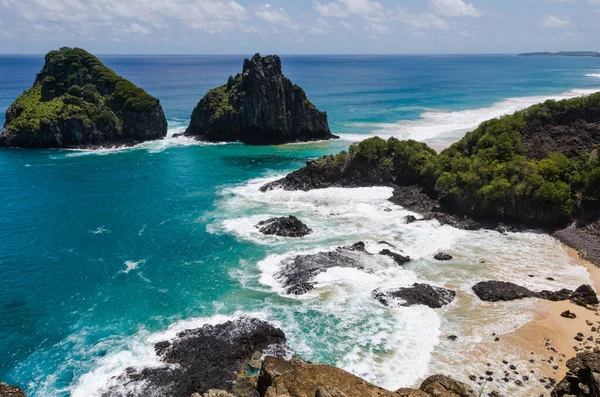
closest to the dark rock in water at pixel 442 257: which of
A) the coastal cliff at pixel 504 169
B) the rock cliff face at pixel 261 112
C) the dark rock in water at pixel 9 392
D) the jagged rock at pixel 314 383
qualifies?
the coastal cliff at pixel 504 169

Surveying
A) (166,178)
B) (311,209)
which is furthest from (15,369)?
(166,178)

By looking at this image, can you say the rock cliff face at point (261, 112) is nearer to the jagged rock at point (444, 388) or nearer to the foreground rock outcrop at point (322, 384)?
the foreground rock outcrop at point (322, 384)

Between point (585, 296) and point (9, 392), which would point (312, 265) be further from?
point (9, 392)

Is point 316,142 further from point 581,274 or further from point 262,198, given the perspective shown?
point 581,274

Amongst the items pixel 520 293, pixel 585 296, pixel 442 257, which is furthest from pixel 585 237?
pixel 442 257

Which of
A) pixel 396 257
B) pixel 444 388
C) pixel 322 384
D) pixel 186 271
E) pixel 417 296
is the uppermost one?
pixel 322 384

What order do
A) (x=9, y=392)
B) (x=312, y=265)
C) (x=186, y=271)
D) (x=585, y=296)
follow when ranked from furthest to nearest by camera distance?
(x=186, y=271)
(x=312, y=265)
(x=585, y=296)
(x=9, y=392)
